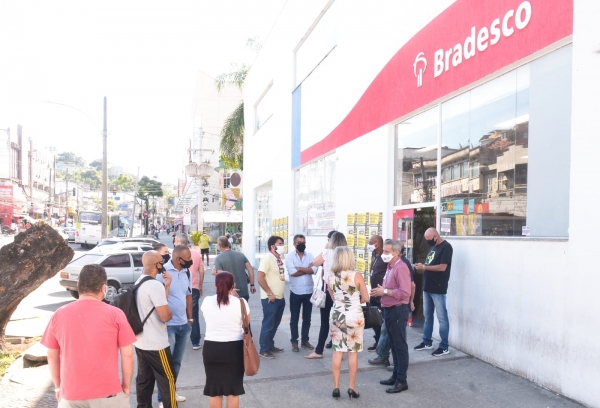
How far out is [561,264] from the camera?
18.4ft

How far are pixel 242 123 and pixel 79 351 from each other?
85.4 feet

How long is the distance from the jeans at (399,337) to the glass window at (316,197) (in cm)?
694

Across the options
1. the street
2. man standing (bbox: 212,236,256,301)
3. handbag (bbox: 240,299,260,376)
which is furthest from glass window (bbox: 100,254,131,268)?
handbag (bbox: 240,299,260,376)

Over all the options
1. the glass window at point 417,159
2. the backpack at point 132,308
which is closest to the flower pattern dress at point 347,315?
the backpack at point 132,308

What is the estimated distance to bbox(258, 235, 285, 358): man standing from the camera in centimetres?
779

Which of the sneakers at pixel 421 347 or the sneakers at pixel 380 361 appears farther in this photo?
the sneakers at pixel 421 347

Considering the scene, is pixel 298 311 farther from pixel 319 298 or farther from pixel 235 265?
pixel 235 265

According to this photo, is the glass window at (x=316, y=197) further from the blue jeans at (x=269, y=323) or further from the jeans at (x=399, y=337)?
the jeans at (x=399, y=337)

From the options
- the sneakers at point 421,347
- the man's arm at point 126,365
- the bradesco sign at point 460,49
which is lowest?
the sneakers at point 421,347

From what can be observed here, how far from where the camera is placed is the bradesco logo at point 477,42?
21.2 feet

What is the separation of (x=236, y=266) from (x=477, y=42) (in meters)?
4.79

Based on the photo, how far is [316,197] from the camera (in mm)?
14656

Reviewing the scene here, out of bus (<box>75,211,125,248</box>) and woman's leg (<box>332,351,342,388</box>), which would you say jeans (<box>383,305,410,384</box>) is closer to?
woman's leg (<box>332,351,342,388</box>)

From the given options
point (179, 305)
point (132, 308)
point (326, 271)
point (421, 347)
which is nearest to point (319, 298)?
point (326, 271)
